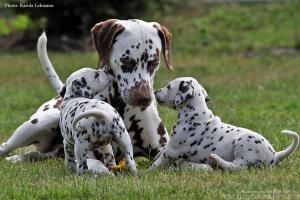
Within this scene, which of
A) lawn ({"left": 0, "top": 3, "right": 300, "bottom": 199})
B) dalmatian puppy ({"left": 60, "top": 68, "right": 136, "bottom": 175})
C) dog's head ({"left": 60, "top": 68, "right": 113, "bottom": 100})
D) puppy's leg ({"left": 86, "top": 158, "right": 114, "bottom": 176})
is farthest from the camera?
dog's head ({"left": 60, "top": 68, "right": 113, "bottom": 100})

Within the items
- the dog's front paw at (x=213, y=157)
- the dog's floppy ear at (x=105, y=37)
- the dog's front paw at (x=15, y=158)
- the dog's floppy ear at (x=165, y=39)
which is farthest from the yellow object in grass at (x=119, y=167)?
the dog's front paw at (x=15, y=158)

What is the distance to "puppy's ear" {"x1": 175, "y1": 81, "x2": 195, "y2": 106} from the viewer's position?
830cm

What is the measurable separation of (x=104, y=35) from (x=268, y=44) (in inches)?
554

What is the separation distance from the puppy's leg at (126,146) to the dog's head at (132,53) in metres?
0.41

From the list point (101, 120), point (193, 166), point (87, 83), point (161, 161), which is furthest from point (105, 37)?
point (193, 166)

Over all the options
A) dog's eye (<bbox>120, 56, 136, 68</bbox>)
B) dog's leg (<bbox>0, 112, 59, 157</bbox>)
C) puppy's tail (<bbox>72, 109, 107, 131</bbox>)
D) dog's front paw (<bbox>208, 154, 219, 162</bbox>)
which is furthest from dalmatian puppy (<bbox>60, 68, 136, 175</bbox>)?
dog's leg (<bbox>0, 112, 59, 157</bbox>)

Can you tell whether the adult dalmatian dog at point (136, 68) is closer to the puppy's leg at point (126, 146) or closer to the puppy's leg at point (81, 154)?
the puppy's leg at point (126, 146)

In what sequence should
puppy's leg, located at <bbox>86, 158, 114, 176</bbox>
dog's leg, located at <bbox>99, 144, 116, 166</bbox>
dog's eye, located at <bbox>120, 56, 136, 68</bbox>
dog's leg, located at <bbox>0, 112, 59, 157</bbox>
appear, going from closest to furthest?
1. puppy's leg, located at <bbox>86, 158, 114, 176</bbox>
2. dog's leg, located at <bbox>99, 144, 116, 166</bbox>
3. dog's eye, located at <bbox>120, 56, 136, 68</bbox>
4. dog's leg, located at <bbox>0, 112, 59, 157</bbox>

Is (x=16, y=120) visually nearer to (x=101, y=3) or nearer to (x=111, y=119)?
(x=111, y=119)

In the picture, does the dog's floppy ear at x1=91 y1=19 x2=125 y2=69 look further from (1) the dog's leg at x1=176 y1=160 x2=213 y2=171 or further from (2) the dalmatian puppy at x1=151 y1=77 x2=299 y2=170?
(1) the dog's leg at x1=176 y1=160 x2=213 y2=171

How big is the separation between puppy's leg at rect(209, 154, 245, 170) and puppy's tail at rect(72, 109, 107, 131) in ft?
3.47

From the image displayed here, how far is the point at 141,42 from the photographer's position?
26.7 ft

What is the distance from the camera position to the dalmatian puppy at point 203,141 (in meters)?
7.84

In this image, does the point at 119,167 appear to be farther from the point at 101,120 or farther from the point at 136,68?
the point at 136,68
